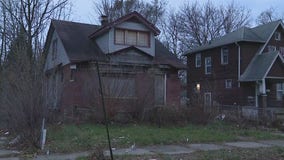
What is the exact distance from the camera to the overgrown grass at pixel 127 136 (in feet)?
40.8

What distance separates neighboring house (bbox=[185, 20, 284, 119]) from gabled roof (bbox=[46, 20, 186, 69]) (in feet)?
13.5

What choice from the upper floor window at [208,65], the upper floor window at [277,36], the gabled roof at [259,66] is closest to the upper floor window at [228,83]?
the gabled roof at [259,66]

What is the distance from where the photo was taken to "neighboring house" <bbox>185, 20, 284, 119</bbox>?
31.4 m

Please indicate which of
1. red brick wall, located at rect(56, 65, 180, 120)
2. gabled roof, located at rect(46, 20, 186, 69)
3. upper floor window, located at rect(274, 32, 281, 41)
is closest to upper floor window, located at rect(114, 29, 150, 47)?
gabled roof, located at rect(46, 20, 186, 69)

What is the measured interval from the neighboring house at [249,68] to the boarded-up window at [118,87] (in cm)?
1211

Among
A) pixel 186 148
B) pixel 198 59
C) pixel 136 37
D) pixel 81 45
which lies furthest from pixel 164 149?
pixel 198 59

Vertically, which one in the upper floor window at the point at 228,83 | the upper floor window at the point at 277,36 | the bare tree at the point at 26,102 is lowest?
the bare tree at the point at 26,102

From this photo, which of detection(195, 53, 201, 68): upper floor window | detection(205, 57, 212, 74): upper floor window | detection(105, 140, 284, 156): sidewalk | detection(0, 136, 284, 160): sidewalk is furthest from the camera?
detection(195, 53, 201, 68): upper floor window

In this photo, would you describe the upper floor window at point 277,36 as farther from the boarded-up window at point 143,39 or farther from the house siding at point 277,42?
the boarded-up window at point 143,39

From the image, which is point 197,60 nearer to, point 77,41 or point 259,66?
point 259,66

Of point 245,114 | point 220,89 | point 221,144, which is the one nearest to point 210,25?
point 220,89

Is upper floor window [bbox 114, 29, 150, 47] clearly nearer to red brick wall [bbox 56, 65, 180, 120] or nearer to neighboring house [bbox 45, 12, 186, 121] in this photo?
neighboring house [bbox 45, 12, 186, 121]

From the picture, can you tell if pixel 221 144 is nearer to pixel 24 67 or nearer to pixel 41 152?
pixel 41 152

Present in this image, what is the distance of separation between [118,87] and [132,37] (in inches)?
343
